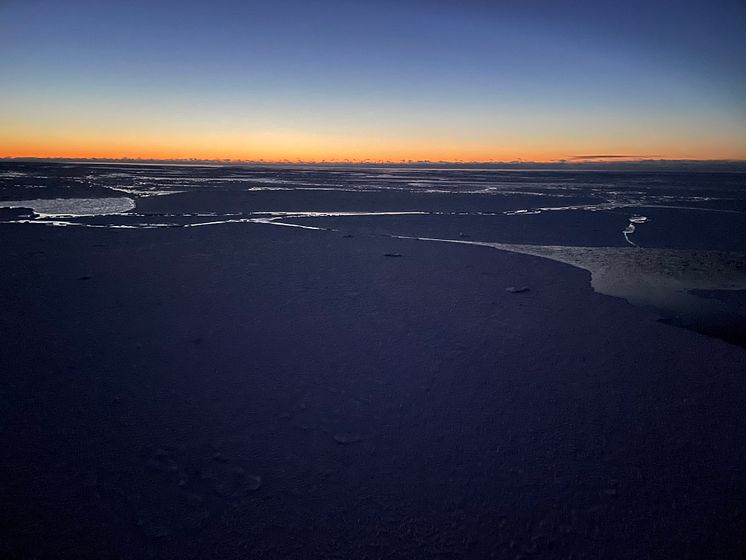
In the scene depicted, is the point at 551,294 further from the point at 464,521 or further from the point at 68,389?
the point at 68,389

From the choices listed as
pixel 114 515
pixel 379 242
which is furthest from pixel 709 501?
pixel 379 242

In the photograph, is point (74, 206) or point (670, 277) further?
point (74, 206)

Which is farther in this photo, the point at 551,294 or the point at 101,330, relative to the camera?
the point at 551,294

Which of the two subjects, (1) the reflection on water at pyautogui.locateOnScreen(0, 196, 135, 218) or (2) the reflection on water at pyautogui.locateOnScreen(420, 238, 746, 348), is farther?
(1) the reflection on water at pyautogui.locateOnScreen(0, 196, 135, 218)

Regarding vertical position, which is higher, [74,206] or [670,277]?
[74,206]

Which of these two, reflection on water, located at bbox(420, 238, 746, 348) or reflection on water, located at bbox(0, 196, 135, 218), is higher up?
reflection on water, located at bbox(0, 196, 135, 218)

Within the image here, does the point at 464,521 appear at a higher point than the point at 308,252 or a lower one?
lower

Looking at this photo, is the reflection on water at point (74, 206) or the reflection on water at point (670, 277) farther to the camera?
the reflection on water at point (74, 206)

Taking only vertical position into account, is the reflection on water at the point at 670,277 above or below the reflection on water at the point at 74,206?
below
